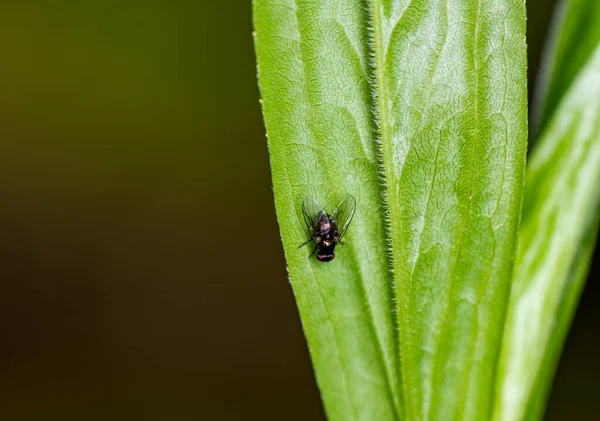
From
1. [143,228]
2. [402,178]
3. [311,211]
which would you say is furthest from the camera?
[143,228]

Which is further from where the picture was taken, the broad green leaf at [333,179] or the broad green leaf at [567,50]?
the broad green leaf at [567,50]

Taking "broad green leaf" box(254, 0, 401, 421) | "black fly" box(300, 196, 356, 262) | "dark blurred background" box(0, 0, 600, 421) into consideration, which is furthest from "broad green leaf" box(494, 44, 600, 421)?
"dark blurred background" box(0, 0, 600, 421)

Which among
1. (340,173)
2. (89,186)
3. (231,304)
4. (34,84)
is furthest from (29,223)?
(340,173)

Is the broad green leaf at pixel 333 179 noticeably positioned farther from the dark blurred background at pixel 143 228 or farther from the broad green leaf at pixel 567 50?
the dark blurred background at pixel 143 228

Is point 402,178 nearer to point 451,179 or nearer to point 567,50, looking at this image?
point 451,179

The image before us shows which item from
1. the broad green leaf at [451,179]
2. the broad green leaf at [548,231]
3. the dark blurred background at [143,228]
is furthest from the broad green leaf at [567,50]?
the dark blurred background at [143,228]

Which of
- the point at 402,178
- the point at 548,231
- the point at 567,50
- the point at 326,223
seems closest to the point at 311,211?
the point at 326,223

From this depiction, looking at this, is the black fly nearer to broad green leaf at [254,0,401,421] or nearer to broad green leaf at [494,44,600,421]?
broad green leaf at [254,0,401,421]
